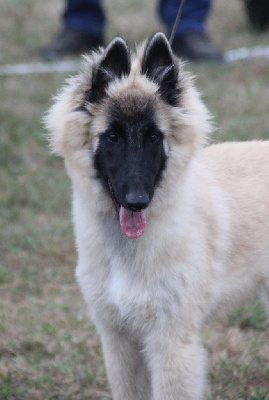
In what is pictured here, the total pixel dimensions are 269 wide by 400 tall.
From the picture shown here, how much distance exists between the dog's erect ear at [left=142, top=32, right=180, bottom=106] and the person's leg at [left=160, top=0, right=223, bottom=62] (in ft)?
17.6

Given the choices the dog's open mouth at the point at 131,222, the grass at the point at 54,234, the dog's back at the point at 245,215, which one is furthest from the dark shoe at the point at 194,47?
the dog's open mouth at the point at 131,222

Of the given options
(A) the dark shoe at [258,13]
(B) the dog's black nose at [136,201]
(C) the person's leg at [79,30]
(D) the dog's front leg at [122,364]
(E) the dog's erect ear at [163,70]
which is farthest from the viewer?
(A) the dark shoe at [258,13]

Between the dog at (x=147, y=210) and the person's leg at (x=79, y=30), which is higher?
the dog at (x=147, y=210)

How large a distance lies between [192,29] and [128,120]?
5816 mm

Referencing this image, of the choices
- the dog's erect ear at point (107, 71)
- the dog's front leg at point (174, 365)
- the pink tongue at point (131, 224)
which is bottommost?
the dog's front leg at point (174, 365)

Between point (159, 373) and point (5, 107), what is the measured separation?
5.61 m

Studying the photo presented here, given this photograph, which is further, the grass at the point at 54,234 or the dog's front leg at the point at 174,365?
the grass at the point at 54,234

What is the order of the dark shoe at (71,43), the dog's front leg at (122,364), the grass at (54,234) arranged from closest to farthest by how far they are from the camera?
the dog's front leg at (122,364), the grass at (54,234), the dark shoe at (71,43)

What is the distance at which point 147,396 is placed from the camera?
3955 mm

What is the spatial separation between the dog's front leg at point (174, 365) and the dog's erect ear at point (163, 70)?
120cm

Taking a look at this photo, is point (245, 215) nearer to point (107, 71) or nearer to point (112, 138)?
point (112, 138)

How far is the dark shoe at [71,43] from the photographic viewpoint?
9242 mm

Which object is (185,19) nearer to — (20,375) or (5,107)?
(5,107)

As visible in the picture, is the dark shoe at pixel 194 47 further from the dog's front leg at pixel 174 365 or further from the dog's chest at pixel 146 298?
the dog's front leg at pixel 174 365
